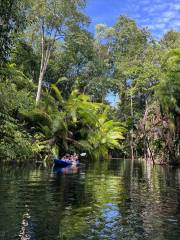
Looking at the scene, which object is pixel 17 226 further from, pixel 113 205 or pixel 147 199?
pixel 147 199

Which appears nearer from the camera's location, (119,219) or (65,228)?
(65,228)

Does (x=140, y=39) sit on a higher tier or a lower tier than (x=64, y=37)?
higher

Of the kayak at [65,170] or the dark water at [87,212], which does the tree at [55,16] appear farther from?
the dark water at [87,212]

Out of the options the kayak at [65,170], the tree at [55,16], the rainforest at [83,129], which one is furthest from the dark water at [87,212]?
the tree at [55,16]

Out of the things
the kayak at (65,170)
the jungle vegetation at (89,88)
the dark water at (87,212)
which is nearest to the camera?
the dark water at (87,212)

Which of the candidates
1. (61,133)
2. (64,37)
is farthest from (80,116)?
(64,37)

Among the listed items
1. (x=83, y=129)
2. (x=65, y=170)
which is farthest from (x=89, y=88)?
(x=65, y=170)

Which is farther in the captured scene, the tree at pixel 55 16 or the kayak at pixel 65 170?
the tree at pixel 55 16

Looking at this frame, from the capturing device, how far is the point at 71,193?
41.5 ft

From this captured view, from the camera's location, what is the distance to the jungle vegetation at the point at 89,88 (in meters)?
29.5

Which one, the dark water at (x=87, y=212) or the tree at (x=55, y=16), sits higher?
the tree at (x=55, y=16)

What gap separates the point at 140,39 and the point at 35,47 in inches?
565

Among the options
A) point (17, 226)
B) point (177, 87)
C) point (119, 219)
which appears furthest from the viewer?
point (177, 87)

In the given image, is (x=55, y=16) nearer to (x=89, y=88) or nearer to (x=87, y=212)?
(x=89, y=88)
